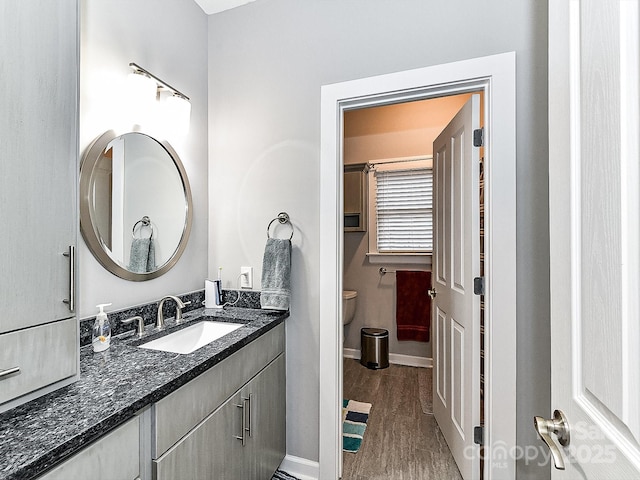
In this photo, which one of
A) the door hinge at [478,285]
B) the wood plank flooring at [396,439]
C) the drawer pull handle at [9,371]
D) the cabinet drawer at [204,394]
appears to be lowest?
the wood plank flooring at [396,439]

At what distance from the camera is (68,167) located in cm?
92

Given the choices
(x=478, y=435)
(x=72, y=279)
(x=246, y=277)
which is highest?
(x=72, y=279)

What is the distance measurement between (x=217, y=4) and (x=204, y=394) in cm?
209

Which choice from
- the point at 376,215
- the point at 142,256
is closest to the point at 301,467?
the point at 142,256

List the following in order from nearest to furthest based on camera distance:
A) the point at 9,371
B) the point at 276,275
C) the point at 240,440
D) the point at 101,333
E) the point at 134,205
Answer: the point at 9,371 → the point at 101,333 → the point at 240,440 → the point at 134,205 → the point at 276,275

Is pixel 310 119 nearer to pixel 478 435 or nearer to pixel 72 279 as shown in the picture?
pixel 72 279

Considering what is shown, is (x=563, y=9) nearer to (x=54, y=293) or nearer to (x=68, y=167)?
(x=68, y=167)

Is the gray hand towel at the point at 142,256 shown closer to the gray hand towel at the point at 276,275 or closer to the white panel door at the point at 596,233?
the gray hand towel at the point at 276,275

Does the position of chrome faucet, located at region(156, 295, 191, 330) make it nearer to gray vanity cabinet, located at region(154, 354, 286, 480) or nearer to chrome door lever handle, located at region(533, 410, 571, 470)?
gray vanity cabinet, located at region(154, 354, 286, 480)

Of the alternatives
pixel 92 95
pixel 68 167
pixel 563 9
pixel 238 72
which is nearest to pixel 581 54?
pixel 563 9

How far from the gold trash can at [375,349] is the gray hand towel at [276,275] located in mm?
1759

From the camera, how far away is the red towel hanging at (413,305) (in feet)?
10.5

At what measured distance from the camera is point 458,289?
71.4 inches

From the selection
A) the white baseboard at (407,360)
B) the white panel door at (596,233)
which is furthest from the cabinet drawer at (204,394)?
the white baseboard at (407,360)
